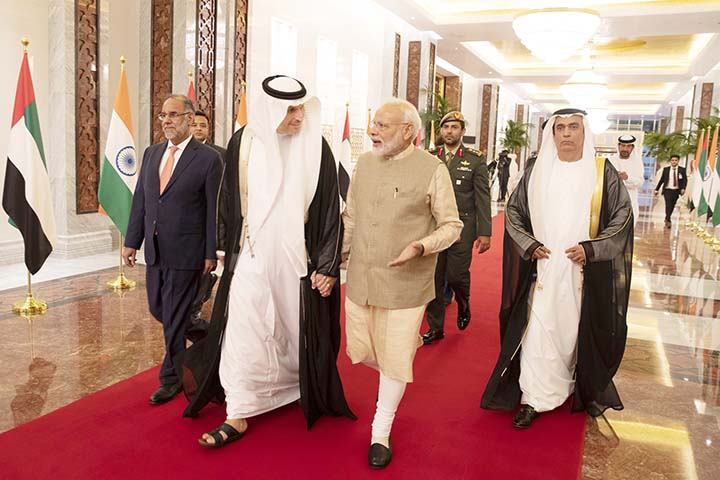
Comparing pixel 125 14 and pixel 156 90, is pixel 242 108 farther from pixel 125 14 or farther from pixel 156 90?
pixel 125 14

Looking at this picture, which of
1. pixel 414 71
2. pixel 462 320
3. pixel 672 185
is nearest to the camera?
pixel 462 320

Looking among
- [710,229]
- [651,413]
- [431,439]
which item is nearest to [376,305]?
[431,439]

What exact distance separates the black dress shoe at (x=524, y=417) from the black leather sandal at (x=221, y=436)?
4.33 feet

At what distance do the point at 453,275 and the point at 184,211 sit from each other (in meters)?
2.14

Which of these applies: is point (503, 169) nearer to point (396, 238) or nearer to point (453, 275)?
point (453, 275)

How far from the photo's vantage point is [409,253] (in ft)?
8.49

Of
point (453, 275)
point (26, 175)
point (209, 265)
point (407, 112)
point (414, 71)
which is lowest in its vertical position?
point (453, 275)

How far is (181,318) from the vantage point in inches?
127

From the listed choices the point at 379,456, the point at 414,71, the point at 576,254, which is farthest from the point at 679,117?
the point at 379,456

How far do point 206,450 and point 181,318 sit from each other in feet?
2.46

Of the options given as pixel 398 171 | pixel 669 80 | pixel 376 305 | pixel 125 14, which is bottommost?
pixel 376 305

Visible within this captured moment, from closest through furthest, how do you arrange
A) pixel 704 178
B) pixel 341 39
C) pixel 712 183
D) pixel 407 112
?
pixel 407 112
pixel 712 183
pixel 704 178
pixel 341 39

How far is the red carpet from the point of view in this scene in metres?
2.57

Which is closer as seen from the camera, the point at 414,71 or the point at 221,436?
the point at 221,436
